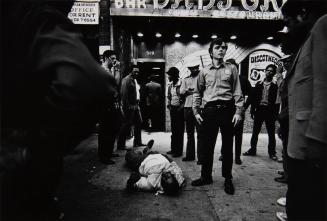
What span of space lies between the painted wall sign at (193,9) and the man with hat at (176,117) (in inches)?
109

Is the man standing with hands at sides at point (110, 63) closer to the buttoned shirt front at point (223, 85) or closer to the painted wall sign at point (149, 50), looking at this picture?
the buttoned shirt front at point (223, 85)

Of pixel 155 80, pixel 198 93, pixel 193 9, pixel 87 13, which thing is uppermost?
pixel 193 9

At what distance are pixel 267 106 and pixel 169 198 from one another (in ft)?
13.3

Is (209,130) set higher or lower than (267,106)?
lower

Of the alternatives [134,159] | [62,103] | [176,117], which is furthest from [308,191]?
[176,117]

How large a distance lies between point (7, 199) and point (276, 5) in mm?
9914

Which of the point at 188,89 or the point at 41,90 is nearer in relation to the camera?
the point at 41,90

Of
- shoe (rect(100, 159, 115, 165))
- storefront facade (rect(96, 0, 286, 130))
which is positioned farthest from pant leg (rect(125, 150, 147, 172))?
storefront facade (rect(96, 0, 286, 130))

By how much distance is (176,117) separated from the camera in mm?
7047

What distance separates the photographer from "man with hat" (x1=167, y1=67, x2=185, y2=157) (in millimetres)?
6868

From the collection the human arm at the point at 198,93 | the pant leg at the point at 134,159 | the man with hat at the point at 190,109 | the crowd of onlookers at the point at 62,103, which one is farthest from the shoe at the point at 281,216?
the man with hat at the point at 190,109

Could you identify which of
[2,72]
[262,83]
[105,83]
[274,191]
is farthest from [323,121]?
[262,83]

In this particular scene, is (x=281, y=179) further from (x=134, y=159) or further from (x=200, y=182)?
(x=134, y=159)

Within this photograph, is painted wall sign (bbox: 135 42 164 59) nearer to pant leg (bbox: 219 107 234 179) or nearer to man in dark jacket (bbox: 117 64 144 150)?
man in dark jacket (bbox: 117 64 144 150)
